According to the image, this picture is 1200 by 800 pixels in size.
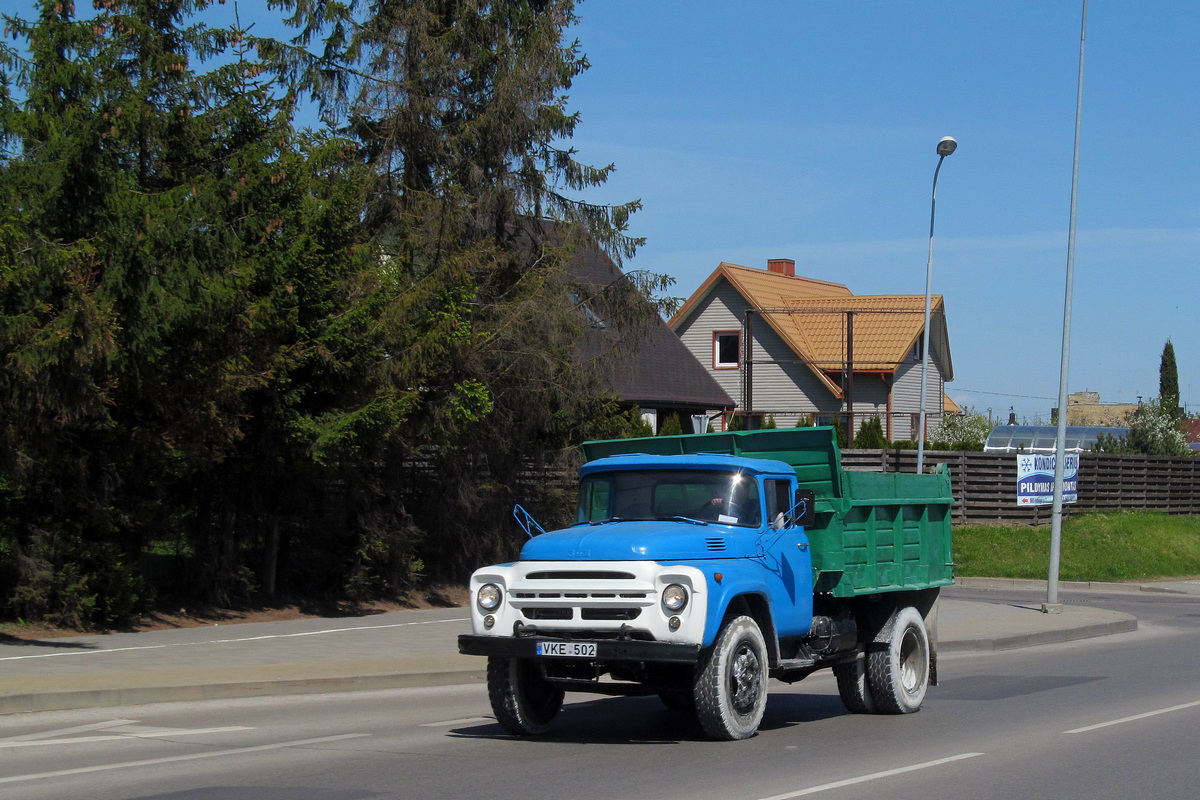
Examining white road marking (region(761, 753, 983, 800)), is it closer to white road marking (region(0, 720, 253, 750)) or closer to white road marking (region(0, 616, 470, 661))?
white road marking (region(0, 720, 253, 750))

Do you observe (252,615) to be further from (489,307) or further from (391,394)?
(489,307)

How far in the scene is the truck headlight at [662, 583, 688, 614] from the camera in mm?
9086

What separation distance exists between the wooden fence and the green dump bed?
68.0 feet

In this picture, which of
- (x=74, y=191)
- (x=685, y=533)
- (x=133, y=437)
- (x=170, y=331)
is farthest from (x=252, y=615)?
(x=685, y=533)

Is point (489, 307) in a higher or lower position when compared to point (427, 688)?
higher

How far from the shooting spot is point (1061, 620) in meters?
21.2

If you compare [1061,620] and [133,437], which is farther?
[1061,620]

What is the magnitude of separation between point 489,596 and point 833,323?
144 ft

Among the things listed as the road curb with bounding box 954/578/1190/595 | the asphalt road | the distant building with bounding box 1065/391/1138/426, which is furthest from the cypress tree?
the asphalt road

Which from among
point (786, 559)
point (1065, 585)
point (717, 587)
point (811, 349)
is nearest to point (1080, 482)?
point (1065, 585)

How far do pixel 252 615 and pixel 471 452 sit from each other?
497cm

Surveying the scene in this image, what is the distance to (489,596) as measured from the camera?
9781 millimetres

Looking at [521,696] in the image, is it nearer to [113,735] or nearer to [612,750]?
[612,750]

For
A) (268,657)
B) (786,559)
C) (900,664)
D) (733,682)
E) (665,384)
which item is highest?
(665,384)
